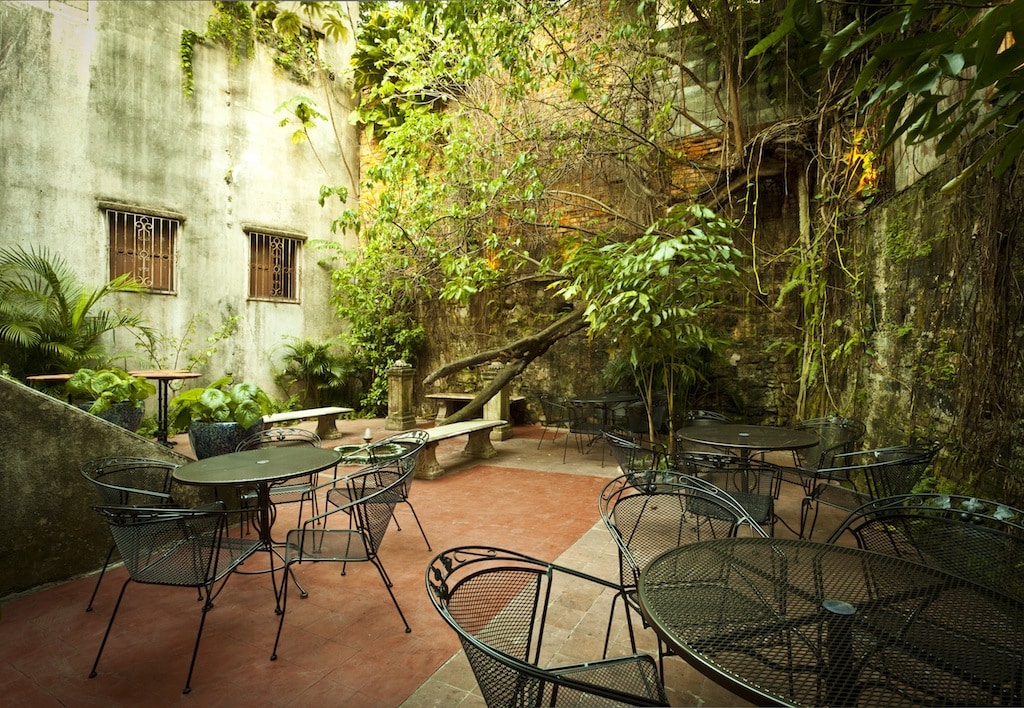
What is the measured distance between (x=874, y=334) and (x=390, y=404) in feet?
20.9

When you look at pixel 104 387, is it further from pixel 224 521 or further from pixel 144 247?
pixel 224 521

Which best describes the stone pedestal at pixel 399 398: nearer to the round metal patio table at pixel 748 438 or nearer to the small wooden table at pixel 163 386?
the small wooden table at pixel 163 386

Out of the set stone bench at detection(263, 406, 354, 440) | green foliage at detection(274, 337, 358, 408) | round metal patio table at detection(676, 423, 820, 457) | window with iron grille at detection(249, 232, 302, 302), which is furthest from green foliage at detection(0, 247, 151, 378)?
round metal patio table at detection(676, 423, 820, 457)

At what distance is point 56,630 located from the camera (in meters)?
2.58

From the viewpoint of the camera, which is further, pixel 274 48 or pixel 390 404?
pixel 274 48

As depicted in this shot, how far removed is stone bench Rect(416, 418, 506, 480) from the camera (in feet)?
17.6

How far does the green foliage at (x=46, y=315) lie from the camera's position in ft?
21.1

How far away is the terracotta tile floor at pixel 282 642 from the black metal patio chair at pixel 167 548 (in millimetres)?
110

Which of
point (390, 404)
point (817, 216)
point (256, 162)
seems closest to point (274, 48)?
point (256, 162)

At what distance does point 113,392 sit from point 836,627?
628 centimetres

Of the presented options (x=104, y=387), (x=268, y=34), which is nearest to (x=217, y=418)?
(x=104, y=387)

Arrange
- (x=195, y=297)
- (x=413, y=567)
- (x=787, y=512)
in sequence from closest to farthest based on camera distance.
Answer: (x=413, y=567), (x=787, y=512), (x=195, y=297)

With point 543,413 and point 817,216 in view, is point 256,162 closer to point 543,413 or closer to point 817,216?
point 543,413

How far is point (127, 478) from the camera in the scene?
326 centimetres
